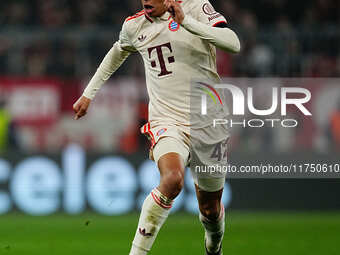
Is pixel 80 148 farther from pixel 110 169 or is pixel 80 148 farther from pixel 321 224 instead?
pixel 321 224

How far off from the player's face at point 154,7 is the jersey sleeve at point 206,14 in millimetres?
253

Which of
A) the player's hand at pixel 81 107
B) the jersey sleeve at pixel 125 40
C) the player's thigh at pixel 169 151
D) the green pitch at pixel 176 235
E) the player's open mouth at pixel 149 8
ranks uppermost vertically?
the player's open mouth at pixel 149 8

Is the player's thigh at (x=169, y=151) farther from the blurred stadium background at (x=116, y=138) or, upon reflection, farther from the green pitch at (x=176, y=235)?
the blurred stadium background at (x=116, y=138)

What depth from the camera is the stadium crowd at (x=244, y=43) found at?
11266 mm

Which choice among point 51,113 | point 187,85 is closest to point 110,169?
point 51,113

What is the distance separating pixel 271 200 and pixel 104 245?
3464mm

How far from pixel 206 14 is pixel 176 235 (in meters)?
3.54

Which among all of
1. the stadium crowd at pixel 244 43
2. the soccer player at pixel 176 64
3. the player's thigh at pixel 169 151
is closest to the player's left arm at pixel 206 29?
the soccer player at pixel 176 64

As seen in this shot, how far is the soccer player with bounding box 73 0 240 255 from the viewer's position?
18.1 ft

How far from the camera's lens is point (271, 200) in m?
10.7

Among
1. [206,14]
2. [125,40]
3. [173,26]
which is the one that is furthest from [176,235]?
[206,14]

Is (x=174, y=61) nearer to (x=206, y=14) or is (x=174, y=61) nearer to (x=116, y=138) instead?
(x=206, y=14)

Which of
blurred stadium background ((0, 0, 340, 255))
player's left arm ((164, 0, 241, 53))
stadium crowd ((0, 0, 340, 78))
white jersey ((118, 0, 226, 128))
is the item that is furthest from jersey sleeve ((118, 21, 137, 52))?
stadium crowd ((0, 0, 340, 78))

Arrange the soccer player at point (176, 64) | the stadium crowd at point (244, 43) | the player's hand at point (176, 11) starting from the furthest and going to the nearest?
1. the stadium crowd at point (244, 43)
2. the soccer player at point (176, 64)
3. the player's hand at point (176, 11)
